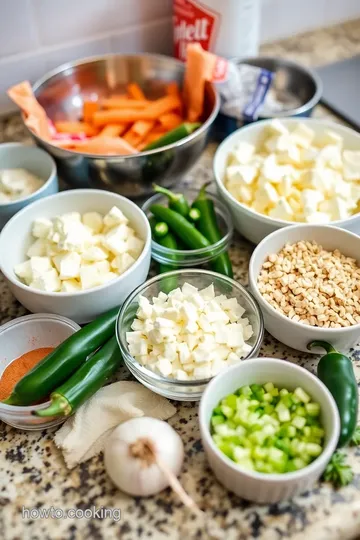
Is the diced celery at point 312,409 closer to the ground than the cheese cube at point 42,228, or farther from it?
closer to the ground

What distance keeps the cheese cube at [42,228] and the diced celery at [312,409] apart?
2.12ft

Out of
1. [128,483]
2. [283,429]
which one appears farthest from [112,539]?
[283,429]

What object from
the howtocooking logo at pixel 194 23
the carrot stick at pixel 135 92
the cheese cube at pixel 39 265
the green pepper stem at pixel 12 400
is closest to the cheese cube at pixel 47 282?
the cheese cube at pixel 39 265

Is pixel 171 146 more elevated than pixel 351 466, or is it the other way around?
pixel 171 146

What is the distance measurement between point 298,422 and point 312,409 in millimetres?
32

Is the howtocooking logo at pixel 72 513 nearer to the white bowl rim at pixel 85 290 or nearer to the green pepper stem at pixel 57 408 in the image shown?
the green pepper stem at pixel 57 408

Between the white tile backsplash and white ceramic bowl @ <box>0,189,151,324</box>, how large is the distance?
1.71 feet

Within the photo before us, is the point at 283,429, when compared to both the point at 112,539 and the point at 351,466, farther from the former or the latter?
the point at 112,539

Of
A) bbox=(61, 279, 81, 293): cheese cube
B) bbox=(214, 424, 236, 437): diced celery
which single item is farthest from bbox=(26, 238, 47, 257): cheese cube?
bbox=(214, 424, 236, 437): diced celery

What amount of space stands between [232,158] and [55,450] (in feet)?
2.58

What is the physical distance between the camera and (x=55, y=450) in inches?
38.6

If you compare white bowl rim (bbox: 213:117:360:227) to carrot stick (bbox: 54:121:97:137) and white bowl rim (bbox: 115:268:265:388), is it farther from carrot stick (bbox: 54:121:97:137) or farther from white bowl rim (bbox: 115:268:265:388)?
carrot stick (bbox: 54:121:97:137)

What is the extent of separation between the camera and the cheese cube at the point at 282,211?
1.22 m

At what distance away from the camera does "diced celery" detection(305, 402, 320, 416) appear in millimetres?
911
